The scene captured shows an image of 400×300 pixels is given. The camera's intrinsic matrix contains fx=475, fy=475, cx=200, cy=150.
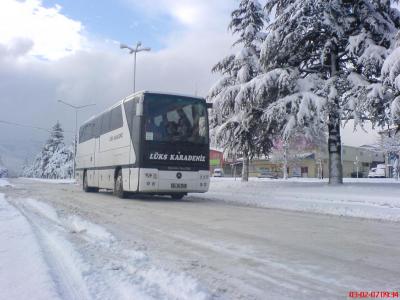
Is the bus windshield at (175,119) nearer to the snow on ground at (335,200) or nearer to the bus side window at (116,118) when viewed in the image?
the bus side window at (116,118)

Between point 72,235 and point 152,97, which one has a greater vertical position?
point 152,97

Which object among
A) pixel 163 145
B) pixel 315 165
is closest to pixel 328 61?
pixel 163 145

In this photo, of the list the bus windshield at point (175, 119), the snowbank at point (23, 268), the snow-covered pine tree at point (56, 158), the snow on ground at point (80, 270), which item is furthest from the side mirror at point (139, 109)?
the snow-covered pine tree at point (56, 158)

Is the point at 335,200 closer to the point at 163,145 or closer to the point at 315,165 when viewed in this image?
the point at 163,145

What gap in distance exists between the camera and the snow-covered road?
4.55m

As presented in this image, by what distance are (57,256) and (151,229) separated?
3.14 metres

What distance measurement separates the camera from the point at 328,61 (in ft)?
72.4

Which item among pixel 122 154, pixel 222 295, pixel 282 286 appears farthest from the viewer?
pixel 122 154

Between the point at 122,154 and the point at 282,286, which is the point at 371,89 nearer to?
the point at 122,154

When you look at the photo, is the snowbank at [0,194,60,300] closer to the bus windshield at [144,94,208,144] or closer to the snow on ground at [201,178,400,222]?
the snow on ground at [201,178,400,222]

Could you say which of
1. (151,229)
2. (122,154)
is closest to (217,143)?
(122,154)

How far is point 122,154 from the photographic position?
712 inches

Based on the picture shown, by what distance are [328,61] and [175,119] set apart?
9087 millimetres

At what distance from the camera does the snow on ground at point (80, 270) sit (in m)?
4.31
